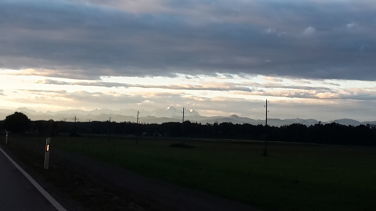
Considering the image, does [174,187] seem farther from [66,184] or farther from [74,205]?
[74,205]

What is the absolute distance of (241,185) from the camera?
22.0 meters

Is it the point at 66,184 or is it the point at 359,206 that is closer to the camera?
the point at 359,206

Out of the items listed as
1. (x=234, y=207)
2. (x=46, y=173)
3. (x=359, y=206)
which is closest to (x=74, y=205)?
(x=234, y=207)

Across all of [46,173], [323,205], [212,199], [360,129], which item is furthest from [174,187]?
[360,129]

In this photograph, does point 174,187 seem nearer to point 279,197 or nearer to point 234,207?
point 279,197

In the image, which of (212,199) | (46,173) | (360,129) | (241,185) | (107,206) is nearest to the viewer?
(107,206)

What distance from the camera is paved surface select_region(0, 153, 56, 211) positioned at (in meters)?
13.3

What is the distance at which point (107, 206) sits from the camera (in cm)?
1377

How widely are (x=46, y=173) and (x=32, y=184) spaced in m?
5.07

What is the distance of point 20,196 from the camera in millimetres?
15500

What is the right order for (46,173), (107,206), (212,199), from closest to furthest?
(107,206) → (212,199) → (46,173)

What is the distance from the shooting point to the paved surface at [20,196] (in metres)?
13.3

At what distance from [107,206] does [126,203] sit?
28.5 inches

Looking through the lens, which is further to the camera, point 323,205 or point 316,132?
point 316,132
